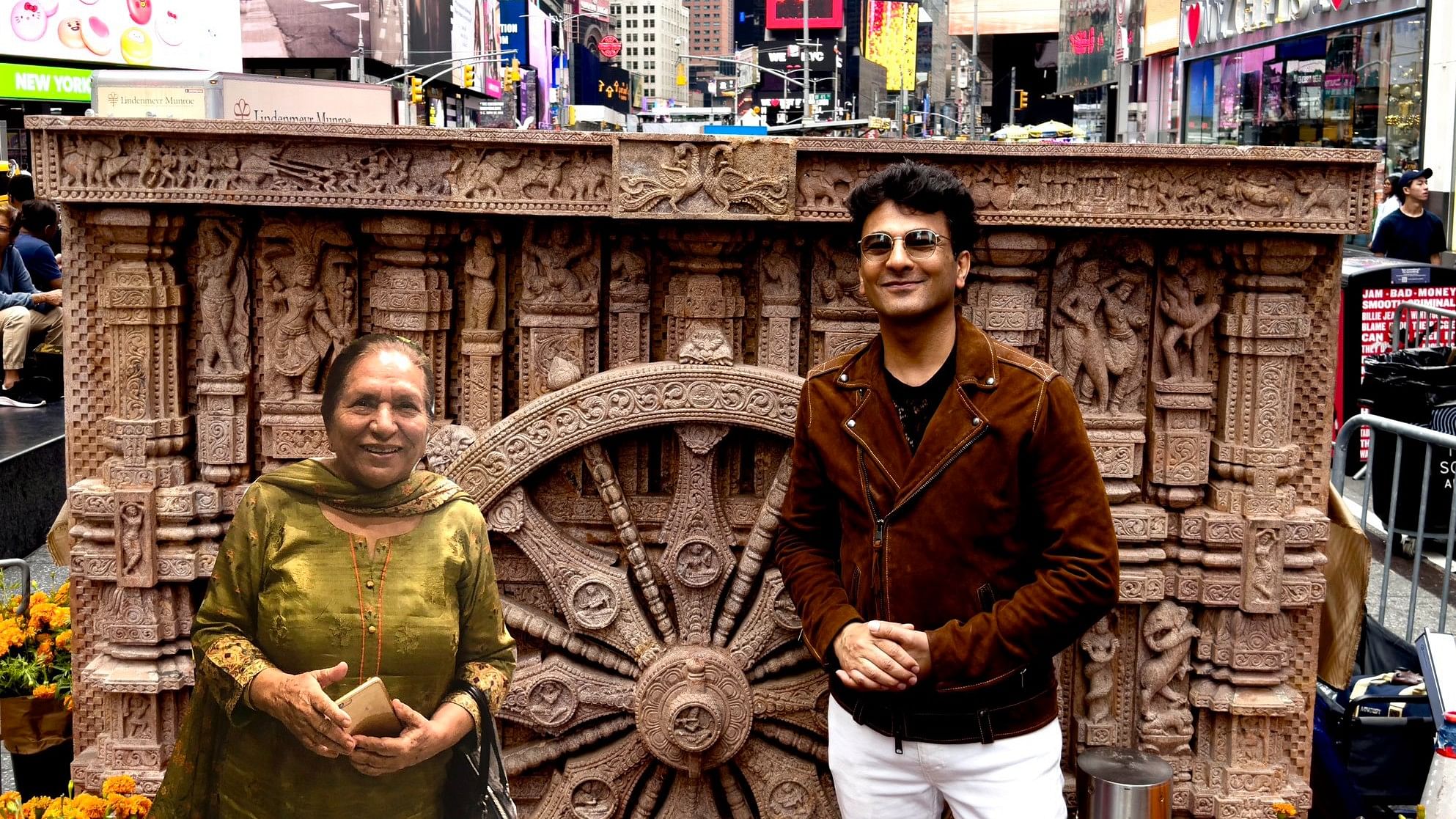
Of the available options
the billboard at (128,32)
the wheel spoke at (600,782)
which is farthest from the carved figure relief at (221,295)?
the billboard at (128,32)

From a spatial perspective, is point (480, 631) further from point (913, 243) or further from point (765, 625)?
point (913, 243)

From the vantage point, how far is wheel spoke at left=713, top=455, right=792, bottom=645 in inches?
161

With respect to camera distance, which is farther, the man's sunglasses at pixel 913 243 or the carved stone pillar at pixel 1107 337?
the carved stone pillar at pixel 1107 337

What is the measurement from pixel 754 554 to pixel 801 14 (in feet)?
254

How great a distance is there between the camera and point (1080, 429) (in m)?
3.08

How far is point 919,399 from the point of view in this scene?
3.16 m

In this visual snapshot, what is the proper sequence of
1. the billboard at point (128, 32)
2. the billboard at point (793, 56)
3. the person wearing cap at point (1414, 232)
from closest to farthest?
the person wearing cap at point (1414, 232), the billboard at point (128, 32), the billboard at point (793, 56)

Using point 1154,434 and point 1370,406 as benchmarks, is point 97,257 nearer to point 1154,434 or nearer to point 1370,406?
point 1154,434

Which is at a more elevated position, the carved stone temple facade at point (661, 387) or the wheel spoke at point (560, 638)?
the carved stone temple facade at point (661, 387)

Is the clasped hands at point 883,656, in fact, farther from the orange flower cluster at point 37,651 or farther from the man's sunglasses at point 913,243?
the orange flower cluster at point 37,651

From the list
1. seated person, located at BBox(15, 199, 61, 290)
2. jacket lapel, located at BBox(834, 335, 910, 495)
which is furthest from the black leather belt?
seated person, located at BBox(15, 199, 61, 290)

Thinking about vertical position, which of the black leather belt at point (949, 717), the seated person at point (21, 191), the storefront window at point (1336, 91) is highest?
the storefront window at point (1336, 91)

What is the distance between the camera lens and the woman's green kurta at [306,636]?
2908 mm

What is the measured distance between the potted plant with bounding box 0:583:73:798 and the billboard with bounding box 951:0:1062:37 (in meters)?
48.8
